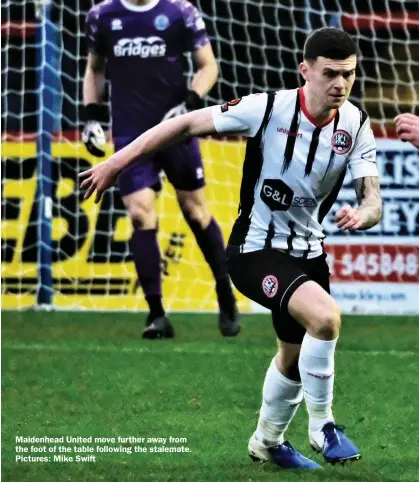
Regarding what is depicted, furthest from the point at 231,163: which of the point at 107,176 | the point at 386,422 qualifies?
the point at 107,176

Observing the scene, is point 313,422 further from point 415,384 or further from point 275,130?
point 415,384

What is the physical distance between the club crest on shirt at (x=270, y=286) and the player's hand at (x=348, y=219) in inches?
16.0

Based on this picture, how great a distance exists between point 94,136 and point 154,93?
0.71 m

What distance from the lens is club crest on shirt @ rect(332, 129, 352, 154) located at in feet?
16.2

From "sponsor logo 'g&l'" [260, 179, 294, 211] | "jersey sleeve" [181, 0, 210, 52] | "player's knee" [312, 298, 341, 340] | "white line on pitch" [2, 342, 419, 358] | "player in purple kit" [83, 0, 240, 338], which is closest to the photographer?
"player's knee" [312, 298, 341, 340]

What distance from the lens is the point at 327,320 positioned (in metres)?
4.55

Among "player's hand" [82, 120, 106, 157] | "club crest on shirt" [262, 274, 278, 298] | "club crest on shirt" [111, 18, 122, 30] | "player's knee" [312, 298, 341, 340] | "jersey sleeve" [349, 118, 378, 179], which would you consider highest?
"club crest on shirt" [111, 18, 122, 30]

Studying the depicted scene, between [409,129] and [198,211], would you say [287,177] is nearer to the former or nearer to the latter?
[409,129]

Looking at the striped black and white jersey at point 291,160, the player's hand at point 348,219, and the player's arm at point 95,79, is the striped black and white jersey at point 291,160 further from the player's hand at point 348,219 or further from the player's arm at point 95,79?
the player's arm at point 95,79

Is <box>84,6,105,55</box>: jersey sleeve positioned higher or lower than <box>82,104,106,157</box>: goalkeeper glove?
higher

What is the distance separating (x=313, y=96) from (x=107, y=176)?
797mm

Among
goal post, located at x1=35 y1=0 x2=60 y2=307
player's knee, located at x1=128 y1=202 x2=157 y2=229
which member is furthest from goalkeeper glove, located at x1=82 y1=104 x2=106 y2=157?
goal post, located at x1=35 y1=0 x2=60 y2=307

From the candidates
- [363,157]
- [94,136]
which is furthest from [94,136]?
[363,157]

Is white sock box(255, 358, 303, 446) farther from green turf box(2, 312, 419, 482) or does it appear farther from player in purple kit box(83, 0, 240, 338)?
player in purple kit box(83, 0, 240, 338)
